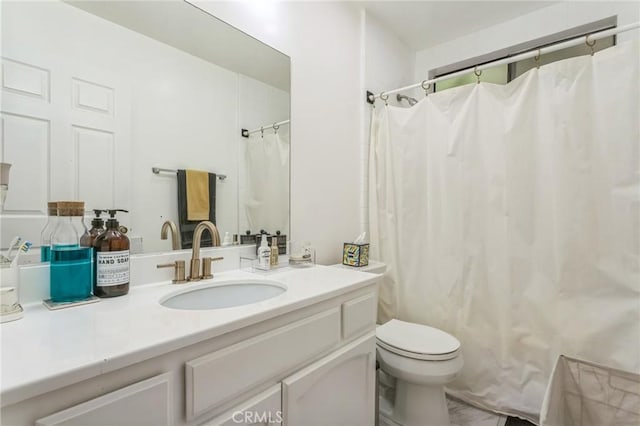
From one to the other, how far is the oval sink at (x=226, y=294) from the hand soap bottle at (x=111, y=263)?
0.51 ft

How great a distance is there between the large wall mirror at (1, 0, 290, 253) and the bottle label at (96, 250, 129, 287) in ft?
0.52

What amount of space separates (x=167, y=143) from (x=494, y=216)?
60.6 inches

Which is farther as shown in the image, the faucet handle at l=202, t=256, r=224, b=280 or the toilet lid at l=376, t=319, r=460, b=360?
the toilet lid at l=376, t=319, r=460, b=360

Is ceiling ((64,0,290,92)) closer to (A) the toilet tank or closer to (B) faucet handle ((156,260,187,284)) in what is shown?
(B) faucet handle ((156,260,187,284))

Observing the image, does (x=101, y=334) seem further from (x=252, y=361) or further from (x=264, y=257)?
(x=264, y=257)

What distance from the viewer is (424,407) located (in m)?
1.41

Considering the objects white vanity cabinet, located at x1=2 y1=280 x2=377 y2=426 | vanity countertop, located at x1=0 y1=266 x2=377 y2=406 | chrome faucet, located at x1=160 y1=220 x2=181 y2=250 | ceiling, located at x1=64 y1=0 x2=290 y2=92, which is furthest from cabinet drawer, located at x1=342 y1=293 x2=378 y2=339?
ceiling, located at x1=64 y1=0 x2=290 y2=92

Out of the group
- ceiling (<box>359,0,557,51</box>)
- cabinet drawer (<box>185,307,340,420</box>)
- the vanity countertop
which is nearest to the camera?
the vanity countertop

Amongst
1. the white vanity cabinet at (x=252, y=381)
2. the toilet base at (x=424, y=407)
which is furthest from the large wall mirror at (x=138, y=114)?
the toilet base at (x=424, y=407)

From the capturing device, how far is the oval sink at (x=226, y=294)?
102 centimetres

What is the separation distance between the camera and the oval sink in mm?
1022

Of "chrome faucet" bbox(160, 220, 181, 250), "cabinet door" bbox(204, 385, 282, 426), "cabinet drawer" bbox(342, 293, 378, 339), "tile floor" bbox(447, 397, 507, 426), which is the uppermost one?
"chrome faucet" bbox(160, 220, 181, 250)

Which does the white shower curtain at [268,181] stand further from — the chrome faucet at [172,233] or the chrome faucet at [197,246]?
the chrome faucet at [172,233]

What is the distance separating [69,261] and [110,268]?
95 millimetres
